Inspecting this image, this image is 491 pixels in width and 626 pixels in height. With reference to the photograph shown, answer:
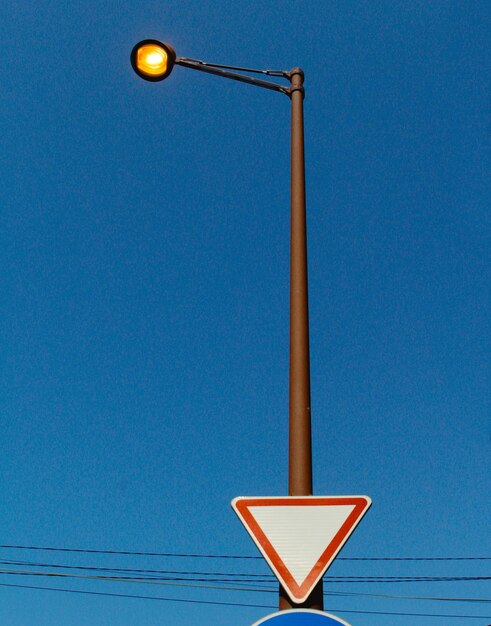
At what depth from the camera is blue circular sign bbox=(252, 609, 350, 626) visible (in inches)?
106

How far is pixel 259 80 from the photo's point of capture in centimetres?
526

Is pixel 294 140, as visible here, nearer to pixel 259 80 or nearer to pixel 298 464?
pixel 259 80

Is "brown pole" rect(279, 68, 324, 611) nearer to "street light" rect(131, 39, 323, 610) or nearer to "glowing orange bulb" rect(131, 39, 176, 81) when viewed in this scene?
"street light" rect(131, 39, 323, 610)

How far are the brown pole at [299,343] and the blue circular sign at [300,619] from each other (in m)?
0.16

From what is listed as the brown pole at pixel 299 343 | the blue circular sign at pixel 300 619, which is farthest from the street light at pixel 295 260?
the blue circular sign at pixel 300 619

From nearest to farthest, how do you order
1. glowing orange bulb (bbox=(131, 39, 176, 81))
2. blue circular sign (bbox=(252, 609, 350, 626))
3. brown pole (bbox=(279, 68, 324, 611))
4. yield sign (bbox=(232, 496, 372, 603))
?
blue circular sign (bbox=(252, 609, 350, 626)), yield sign (bbox=(232, 496, 372, 603)), brown pole (bbox=(279, 68, 324, 611)), glowing orange bulb (bbox=(131, 39, 176, 81))

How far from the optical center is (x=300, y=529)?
118 inches

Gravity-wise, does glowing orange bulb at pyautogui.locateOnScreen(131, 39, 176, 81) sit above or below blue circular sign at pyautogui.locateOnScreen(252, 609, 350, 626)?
above

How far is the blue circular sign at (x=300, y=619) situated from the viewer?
2.69 metres

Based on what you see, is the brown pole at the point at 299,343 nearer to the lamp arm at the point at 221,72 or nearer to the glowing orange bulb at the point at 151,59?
the lamp arm at the point at 221,72

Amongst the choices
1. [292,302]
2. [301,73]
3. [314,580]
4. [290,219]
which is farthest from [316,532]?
[301,73]

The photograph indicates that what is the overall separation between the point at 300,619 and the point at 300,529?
1.39ft

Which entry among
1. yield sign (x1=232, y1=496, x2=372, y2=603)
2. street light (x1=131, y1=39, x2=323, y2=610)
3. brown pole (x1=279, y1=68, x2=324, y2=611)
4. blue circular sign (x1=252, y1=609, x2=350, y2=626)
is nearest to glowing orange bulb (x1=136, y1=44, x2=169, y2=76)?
street light (x1=131, y1=39, x2=323, y2=610)

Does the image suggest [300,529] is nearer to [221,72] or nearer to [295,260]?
[295,260]
